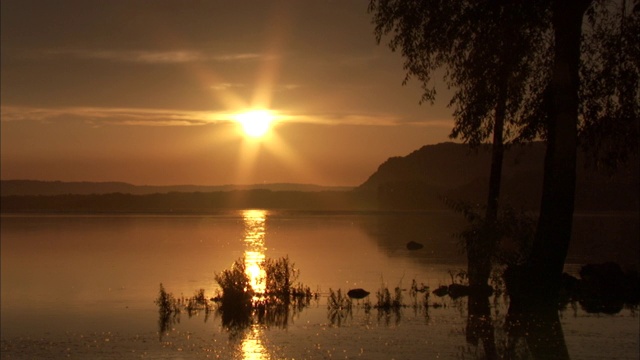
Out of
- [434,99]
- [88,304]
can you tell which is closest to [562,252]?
[434,99]

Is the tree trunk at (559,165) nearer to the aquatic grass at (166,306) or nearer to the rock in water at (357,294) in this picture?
the rock in water at (357,294)

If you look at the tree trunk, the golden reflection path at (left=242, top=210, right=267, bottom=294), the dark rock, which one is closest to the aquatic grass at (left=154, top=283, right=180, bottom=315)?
the golden reflection path at (left=242, top=210, right=267, bottom=294)

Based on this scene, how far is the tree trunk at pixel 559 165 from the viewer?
18.7 metres

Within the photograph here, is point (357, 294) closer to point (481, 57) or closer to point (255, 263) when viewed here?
point (481, 57)

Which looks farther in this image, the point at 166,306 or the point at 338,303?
the point at 338,303

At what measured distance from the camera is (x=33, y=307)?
76.4 feet

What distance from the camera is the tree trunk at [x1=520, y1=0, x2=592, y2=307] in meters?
18.7

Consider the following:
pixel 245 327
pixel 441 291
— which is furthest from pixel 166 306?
pixel 441 291

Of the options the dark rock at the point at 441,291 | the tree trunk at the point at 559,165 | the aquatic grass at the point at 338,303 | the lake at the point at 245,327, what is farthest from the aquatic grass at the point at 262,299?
the tree trunk at the point at 559,165

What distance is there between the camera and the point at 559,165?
18.9m

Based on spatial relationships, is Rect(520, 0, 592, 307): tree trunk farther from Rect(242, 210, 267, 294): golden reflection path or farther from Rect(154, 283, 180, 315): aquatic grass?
Rect(154, 283, 180, 315): aquatic grass

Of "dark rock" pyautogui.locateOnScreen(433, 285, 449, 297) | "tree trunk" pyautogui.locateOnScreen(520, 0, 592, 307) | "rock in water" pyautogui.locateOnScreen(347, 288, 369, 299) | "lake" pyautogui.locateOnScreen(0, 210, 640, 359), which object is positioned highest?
"tree trunk" pyautogui.locateOnScreen(520, 0, 592, 307)

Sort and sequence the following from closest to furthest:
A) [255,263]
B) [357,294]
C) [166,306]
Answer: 1. [166,306]
2. [357,294]
3. [255,263]

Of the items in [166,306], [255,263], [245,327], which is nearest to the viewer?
[245,327]
